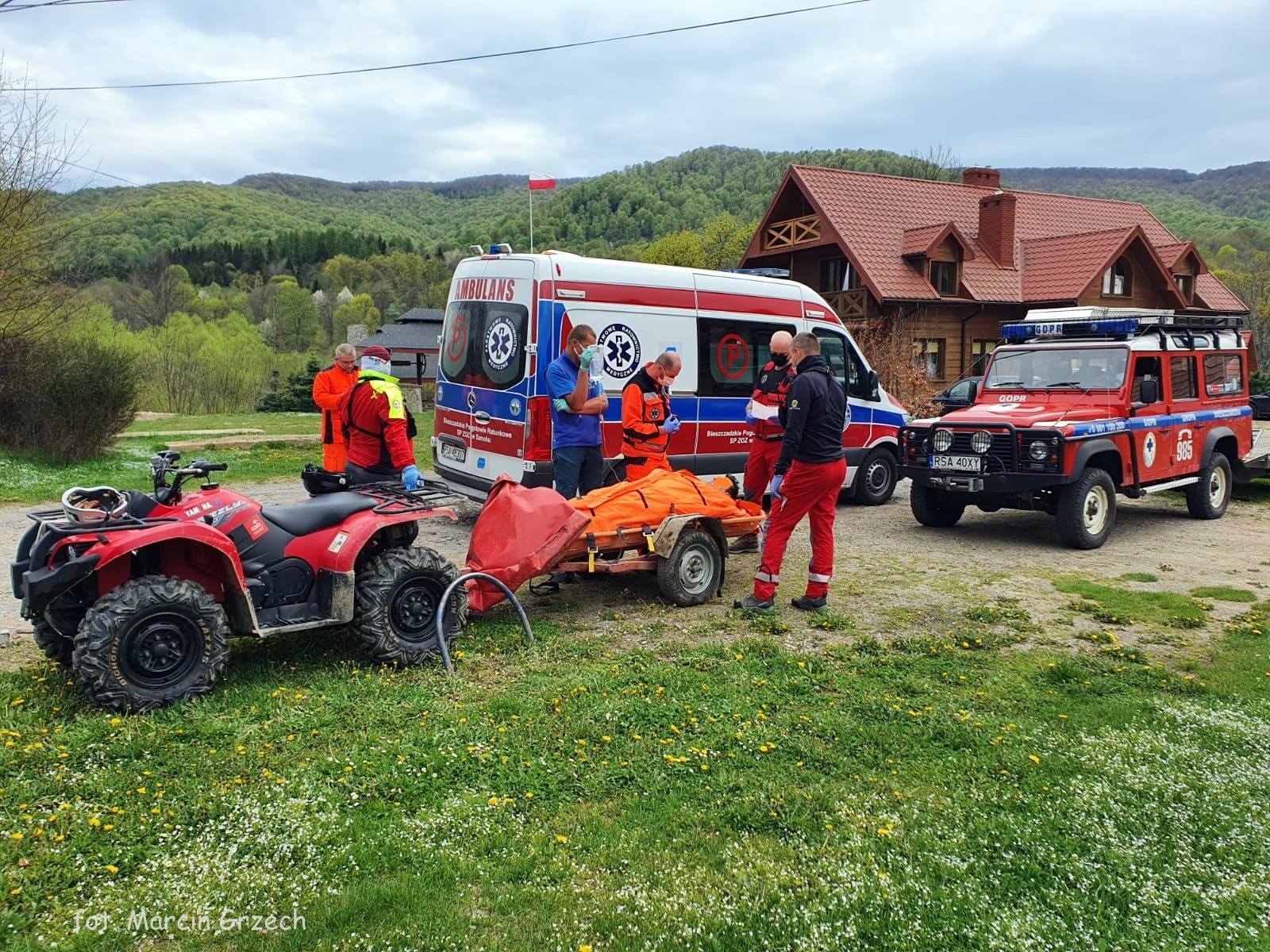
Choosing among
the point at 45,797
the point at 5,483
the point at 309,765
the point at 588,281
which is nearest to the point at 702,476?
the point at 588,281

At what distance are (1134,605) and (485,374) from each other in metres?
6.10

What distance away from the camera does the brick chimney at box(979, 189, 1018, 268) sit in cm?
3095

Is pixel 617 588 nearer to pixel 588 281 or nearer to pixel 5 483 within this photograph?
pixel 588 281

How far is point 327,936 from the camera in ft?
9.39

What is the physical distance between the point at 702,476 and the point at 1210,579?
497 centimetres

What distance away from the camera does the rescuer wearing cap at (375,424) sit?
6.51 meters

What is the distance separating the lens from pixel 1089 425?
9086 mm

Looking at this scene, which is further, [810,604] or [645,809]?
[810,604]

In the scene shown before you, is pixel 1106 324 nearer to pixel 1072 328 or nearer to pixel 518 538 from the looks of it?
pixel 1072 328

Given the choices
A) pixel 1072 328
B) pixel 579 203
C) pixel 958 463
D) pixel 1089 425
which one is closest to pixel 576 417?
pixel 958 463

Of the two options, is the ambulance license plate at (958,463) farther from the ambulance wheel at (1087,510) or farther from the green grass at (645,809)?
Result: the green grass at (645,809)

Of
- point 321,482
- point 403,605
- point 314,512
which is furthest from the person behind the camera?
point 321,482

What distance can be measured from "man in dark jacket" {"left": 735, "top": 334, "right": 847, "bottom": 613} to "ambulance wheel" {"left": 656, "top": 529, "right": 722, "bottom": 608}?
0.99 feet

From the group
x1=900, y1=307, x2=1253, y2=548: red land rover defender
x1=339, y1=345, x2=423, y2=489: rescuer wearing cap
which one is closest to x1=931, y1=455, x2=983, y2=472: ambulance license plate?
x1=900, y1=307, x2=1253, y2=548: red land rover defender
